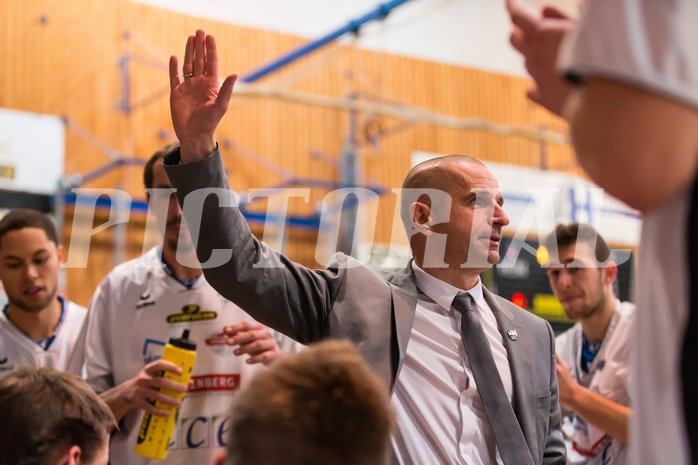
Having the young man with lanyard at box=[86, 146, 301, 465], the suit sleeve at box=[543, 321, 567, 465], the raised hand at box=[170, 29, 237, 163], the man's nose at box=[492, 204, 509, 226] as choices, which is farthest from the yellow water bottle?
the suit sleeve at box=[543, 321, 567, 465]

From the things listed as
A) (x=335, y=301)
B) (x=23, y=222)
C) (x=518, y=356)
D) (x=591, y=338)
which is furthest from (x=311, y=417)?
(x=591, y=338)

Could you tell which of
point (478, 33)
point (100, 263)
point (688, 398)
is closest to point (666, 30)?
point (688, 398)

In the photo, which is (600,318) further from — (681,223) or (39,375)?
(681,223)

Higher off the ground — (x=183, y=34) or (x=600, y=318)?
(x=183, y=34)

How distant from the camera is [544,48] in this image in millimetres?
1395

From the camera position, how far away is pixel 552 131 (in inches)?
479

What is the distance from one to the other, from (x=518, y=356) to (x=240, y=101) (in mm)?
7169

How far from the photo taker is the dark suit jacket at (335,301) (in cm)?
244

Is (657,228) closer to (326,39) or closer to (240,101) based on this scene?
(326,39)

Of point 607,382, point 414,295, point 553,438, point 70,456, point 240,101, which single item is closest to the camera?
point 70,456

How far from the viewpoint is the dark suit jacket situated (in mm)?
2443

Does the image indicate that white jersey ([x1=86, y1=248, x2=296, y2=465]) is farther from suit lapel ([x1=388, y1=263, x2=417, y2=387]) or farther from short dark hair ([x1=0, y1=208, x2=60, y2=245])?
suit lapel ([x1=388, y1=263, x2=417, y2=387])

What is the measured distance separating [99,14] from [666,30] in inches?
345

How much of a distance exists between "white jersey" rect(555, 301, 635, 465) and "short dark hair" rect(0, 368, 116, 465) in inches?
118
